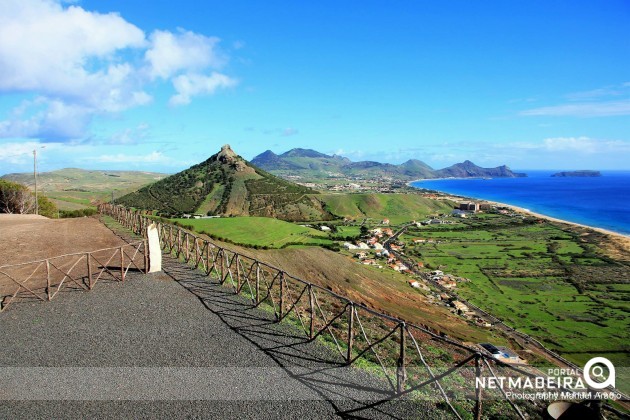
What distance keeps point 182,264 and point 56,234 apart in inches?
496

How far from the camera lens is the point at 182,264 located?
744 inches

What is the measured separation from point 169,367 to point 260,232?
61409 mm

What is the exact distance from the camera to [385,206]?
13950cm

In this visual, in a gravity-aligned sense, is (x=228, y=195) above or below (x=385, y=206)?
above

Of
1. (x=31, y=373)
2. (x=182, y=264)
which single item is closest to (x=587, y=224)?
(x=182, y=264)

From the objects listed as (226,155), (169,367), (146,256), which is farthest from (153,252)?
(226,155)

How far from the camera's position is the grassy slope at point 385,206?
12862cm

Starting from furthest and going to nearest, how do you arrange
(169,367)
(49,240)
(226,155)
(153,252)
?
(226,155) < (49,240) < (153,252) < (169,367)

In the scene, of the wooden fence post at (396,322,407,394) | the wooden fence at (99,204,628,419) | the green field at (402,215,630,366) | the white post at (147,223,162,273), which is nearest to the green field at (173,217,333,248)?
the green field at (402,215,630,366)

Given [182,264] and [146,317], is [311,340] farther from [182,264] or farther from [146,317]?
[182,264]

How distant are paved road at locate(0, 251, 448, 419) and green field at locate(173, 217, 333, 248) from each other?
4903 centimetres

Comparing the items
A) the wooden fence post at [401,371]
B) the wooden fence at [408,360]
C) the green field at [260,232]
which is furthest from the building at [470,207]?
the wooden fence post at [401,371]

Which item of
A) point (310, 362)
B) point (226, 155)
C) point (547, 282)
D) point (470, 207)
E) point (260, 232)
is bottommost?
point (547, 282)

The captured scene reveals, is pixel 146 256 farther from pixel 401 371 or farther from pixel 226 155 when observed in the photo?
pixel 226 155
